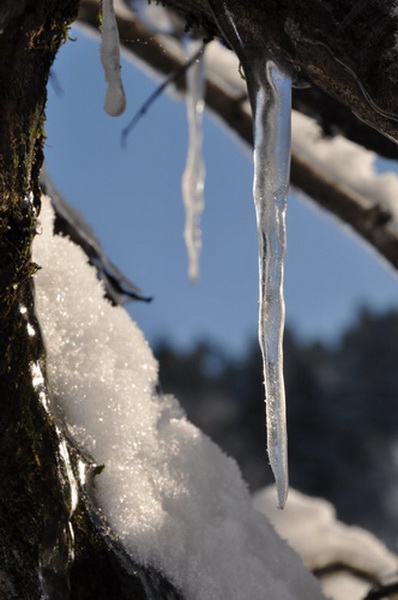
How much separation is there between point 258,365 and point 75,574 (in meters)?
9.77

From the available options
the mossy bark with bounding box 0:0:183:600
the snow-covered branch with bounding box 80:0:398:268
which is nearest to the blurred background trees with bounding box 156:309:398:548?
the snow-covered branch with bounding box 80:0:398:268

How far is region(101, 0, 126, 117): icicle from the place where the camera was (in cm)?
86

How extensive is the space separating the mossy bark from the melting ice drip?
0.63 feet

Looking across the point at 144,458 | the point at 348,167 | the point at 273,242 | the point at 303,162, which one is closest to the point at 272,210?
the point at 273,242

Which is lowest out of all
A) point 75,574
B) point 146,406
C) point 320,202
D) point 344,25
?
point 75,574

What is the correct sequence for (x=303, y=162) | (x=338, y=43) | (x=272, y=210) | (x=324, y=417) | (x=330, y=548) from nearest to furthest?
1. (x=338, y=43)
2. (x=272, y=210)
3. (x=303, y=162)
4. (x=330, y=548)
5. (x=324, y=417)

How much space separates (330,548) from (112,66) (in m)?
1.58

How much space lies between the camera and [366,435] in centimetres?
1007

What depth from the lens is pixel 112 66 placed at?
0.87 metres

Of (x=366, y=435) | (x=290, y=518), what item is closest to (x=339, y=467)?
(x=366, y=435)

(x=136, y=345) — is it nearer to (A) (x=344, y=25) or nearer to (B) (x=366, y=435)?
(A) (x=344, y=25)

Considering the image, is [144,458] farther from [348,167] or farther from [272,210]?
[348,167]

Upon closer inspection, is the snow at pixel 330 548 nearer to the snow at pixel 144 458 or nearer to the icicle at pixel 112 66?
the snow at pixel 144 458

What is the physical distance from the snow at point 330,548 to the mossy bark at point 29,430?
1.29 meters
